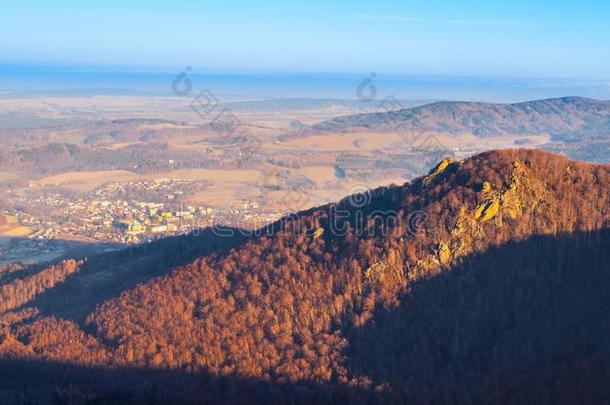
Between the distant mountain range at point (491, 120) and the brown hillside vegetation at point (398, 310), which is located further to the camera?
the distant mountain range at point (491, 120)

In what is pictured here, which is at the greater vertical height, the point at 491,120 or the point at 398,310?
the point at 491,120

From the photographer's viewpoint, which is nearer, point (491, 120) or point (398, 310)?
point (398, 310)

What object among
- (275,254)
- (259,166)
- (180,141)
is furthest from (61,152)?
(275,254)

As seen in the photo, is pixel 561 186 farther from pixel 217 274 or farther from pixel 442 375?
pixel 217 274

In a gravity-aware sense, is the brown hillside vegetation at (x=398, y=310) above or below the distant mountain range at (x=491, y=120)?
below

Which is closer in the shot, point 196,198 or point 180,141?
point 196,198
